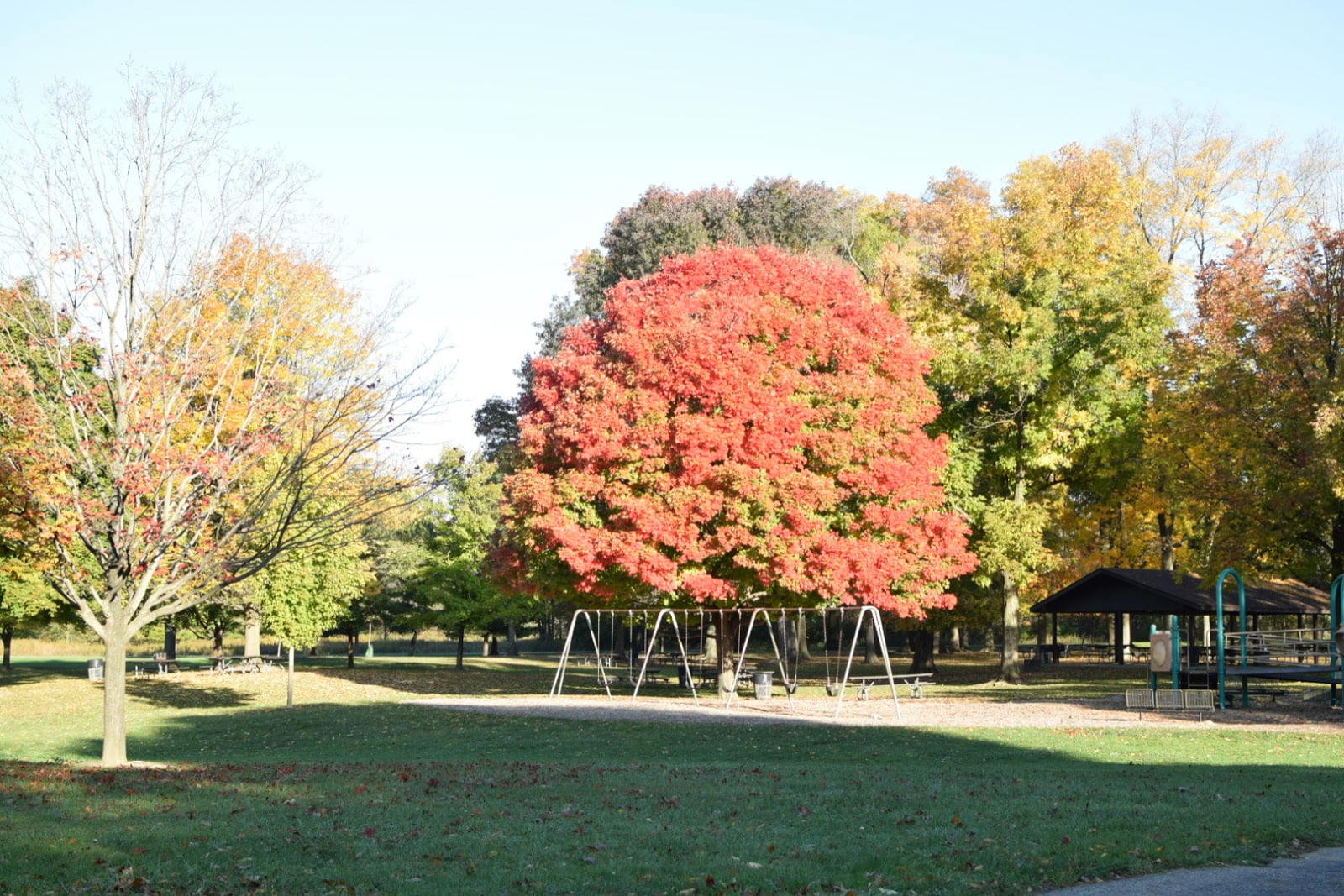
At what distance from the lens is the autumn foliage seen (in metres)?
28.1

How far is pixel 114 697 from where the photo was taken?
53.5ft

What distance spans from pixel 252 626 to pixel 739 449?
79.0ft

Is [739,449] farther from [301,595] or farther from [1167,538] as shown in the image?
[1167,538]

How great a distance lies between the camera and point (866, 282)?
149 feet

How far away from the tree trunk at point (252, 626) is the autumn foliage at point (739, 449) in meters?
12.6

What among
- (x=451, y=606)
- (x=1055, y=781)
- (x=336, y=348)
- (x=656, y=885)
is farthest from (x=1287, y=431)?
(x=451, y=606)

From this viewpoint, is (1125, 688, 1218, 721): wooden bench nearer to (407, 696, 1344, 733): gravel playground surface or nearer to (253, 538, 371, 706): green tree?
(407, 696, 1344, 733): gravel playground surface

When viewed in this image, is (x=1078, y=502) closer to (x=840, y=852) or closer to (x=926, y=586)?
(x=926, y=586)

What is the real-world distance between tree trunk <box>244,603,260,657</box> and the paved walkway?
34238mm

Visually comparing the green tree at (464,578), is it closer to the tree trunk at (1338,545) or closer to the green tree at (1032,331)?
the green tree at (1032,331)

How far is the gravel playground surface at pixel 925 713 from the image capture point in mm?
21953

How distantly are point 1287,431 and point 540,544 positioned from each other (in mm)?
16779

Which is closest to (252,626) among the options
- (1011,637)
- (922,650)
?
(922,650)

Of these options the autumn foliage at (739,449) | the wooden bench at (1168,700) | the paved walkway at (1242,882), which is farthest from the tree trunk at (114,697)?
the wooden bench at (1168,700)
